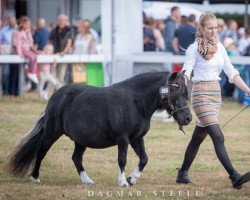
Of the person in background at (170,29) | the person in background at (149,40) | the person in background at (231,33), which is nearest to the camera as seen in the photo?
the person in background at (170,29)

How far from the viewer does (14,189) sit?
31.9 ft

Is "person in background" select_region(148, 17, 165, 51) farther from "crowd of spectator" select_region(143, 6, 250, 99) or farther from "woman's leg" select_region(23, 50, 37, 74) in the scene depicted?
"woman's leg" select_region(23, 50, 37, 74)

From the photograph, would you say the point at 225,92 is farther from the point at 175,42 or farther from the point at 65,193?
the point at 65,193

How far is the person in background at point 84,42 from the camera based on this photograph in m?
22.0

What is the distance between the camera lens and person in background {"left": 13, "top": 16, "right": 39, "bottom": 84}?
67.7 ft

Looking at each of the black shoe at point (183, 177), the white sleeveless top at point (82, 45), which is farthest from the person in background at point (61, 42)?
the black shoe at point (183, 177)

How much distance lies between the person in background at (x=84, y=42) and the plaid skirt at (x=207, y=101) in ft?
40.4

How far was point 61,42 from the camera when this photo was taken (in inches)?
853

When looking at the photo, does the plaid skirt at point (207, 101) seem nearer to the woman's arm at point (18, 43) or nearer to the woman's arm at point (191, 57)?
the woman's arm at point (191, 57)

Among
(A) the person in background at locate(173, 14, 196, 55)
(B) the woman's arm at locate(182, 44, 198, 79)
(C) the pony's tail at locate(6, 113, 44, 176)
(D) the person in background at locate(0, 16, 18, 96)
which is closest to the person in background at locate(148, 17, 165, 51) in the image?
(A) the person in background at locate(173, 14, 196, 55)

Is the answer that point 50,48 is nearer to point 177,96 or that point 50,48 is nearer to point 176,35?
point 176,35

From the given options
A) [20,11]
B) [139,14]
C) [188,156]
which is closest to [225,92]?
[139,14]

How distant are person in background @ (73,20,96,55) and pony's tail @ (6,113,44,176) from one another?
11462 millimetres

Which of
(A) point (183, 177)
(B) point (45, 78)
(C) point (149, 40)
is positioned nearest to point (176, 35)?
(C) point (149, 40)
